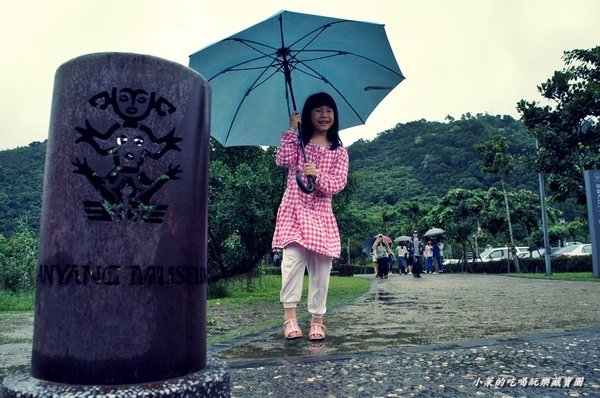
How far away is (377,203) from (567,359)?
5403 centimetres

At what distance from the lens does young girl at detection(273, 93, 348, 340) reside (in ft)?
12.1

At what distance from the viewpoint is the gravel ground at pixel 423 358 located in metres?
2.32

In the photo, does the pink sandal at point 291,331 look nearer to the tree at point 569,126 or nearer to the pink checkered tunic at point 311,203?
the pink checkered tunic at point 311,203

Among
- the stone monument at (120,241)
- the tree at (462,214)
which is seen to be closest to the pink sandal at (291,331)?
the stone monument at (120,241)

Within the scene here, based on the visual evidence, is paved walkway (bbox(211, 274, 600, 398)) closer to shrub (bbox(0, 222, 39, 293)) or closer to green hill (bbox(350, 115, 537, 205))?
shrub (bbox(0, 222, 39, 293))

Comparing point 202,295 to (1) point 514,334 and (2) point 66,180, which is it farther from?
(1) point 514,334

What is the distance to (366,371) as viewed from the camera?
104 inches

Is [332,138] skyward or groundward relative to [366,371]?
skyward

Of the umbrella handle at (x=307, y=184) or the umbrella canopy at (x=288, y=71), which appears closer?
the umbrella handle at (x=307, y=184)

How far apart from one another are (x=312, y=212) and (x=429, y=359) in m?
1.34

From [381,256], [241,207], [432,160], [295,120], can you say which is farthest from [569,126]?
[432,160]

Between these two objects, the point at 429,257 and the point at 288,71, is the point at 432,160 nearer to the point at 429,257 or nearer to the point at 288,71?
the point at 429,257

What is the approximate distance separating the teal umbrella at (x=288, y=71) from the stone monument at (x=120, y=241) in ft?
Answer: 7.24

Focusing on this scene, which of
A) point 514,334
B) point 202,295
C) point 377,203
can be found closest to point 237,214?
point 514,334
